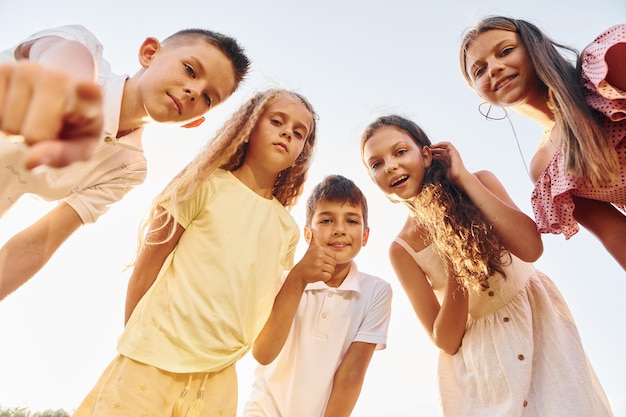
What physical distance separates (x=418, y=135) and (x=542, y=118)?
2.25ft

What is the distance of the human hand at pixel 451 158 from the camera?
237cm

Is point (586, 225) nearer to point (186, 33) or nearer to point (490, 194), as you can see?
point (490, 194)

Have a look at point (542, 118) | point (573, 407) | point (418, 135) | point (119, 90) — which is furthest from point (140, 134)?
point (573, 407)

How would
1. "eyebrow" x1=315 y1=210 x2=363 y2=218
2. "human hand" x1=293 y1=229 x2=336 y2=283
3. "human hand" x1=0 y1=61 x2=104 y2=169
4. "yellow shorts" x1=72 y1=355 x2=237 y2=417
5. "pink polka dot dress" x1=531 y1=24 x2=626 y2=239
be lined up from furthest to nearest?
1. "eyebrow" x1=315 y1=210 x2=363 y2=218
2. "human hand" x1=293 y1=229 x2=336 y2=283
3. "pink polka dot dress" x1=531 y1=24 x2=626 y2=239
4. "yellow shorts" x1=72 y1=355 x2=237 y2=417
5. "human hand" x1=0 y1=61 x2=104 y2=169

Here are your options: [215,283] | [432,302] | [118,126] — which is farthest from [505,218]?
[118,126]

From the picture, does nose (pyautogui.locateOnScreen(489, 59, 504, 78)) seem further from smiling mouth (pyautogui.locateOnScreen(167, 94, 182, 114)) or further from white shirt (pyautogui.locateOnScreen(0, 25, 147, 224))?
white shirt (pyautogui.locateOnScreen(0, 25, 147, 224))

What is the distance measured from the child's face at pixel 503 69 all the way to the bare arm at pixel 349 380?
4.78 ft

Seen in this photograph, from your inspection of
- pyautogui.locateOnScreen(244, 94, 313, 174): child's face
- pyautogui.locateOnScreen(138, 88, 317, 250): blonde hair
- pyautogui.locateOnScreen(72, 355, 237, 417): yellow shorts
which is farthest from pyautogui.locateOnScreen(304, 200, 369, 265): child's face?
pyautogui.locateOnScreen(72, 355, 237, 417): yellow shorts

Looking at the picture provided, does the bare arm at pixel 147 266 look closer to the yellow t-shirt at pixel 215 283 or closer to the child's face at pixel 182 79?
the yellow t-shirt at pixel 215 283

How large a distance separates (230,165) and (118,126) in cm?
58

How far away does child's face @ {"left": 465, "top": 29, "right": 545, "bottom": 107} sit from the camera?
2318mm

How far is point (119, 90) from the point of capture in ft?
6.62

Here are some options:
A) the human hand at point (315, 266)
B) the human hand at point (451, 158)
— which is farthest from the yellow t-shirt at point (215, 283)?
the human hand at point (451, 158)

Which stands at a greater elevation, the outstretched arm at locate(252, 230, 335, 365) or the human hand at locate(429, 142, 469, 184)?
the human hand at locate(429, 142, 469, 184)
